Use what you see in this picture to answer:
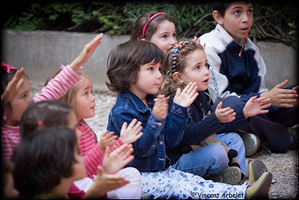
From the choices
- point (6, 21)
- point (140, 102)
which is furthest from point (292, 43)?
point (6, 21)

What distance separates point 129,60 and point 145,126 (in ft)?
1.32

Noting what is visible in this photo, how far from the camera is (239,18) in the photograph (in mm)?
3303

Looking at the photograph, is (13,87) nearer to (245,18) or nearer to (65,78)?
(65,78)

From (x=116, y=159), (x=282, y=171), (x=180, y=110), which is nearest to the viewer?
(x=116, y=159)

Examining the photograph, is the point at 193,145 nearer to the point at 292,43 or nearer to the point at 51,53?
the point at 292,43

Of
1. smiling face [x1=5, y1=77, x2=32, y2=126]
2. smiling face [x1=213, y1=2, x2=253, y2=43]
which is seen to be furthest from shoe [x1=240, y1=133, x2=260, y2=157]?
smiling face [x1=5, y1=77, x2=32, y2=126]

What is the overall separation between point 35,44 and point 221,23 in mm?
3014

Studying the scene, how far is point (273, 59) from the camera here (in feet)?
15.4

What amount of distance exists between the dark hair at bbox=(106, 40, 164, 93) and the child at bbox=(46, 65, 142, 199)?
0.65 feet

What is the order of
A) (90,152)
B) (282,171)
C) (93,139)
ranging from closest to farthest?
(90,152), (93,139), (282,171)

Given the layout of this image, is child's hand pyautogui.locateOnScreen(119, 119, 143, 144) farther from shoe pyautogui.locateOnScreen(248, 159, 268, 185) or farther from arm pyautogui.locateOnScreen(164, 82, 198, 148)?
shoe pyautogui.locateOnScreen(248, 159, 268, 185)

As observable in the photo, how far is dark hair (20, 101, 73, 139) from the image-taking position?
6.05 feet

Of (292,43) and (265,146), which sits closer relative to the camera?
(265,146)

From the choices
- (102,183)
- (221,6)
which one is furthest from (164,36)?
(102,183)
